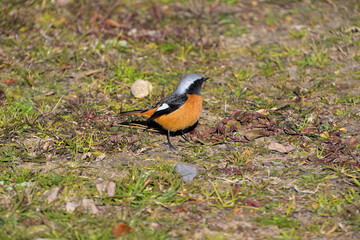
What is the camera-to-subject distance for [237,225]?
4.55 m

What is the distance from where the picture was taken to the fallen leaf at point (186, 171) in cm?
538

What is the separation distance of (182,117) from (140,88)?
154 cm

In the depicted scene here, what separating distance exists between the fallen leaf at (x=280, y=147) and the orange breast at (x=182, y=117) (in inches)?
46.6

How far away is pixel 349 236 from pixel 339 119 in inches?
108

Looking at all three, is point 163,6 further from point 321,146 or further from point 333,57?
point 321,146

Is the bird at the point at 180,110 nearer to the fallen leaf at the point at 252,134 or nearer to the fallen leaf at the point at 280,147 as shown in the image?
the fallen leaf at the point at 252,134

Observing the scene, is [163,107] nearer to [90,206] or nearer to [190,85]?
[190,85]

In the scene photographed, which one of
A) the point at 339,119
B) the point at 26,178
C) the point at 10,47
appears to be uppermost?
the point at 10,47

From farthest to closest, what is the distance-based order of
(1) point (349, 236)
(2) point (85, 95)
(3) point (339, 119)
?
(2) point (85, 95) < (3) point (339, 119) < (1) point (349, 236)

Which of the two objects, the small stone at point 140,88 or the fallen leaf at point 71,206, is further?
the small stone at point 140,88

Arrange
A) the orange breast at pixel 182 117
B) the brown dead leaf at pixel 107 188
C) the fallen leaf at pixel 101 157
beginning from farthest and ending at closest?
the orange breast at pixel 182 117
the fallen leaf at pixel 101 157
the brown dead leaf at pixel 107 188

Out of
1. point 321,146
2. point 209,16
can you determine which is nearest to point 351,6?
point 209,16

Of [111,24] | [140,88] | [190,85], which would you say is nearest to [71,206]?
[190,85]

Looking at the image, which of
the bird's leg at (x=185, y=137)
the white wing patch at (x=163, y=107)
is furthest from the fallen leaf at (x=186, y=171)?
the white wing patch at (x=163, y=107)
